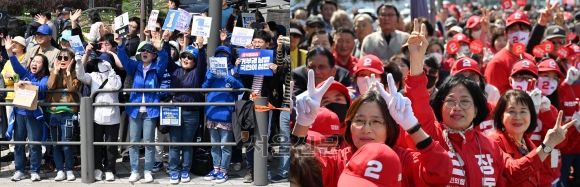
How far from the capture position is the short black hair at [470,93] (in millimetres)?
4016

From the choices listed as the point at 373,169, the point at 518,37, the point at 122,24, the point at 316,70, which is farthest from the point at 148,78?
the point at 373,169

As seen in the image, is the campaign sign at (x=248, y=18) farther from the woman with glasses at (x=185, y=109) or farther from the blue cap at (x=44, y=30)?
the woman with glasses at (x=185, y=109)

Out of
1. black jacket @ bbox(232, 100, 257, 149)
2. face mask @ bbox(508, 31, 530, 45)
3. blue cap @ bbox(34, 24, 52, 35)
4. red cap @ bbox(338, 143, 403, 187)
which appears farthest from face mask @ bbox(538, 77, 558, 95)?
red cap @ bbox(338, 143, 403, 187)

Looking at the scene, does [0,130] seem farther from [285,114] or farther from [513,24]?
[513,24]

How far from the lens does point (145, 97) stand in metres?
6.68

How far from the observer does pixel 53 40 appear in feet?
21.2

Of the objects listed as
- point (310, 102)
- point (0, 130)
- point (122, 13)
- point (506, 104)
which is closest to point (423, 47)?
point (310, 102)

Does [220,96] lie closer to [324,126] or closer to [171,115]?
[171,115]

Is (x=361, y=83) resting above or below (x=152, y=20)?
below

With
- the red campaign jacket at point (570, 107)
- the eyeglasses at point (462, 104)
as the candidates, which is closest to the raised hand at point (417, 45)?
the eyeglasses at point (462, 104)

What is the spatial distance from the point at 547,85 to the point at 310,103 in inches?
166

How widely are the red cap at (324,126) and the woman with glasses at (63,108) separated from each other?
331 cm

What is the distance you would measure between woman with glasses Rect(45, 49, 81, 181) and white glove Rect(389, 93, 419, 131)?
12.8ft

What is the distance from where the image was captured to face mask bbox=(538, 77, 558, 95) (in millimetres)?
7031
